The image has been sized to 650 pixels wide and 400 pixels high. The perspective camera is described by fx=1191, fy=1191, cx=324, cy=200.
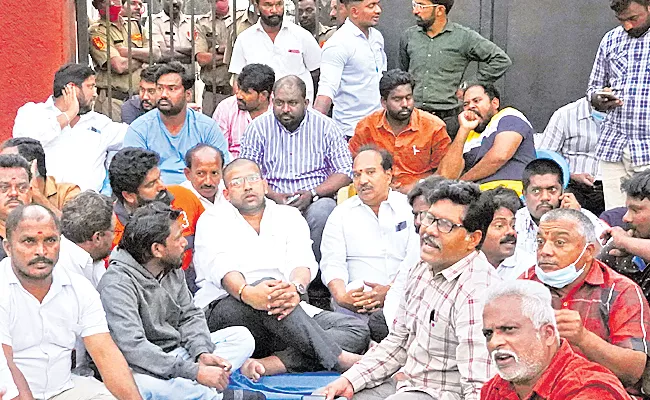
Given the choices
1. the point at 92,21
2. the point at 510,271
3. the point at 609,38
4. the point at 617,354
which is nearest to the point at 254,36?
the point at 92,21

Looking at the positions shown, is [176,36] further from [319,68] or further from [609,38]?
[609,38]

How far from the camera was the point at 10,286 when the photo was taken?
5586 mm

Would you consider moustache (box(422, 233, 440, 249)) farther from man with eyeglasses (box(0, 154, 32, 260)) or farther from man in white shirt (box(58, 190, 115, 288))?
man with eyeglasses (box(0, 154, 32, 260))

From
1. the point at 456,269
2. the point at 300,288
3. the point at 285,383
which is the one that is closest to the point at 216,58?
the point at 300,288

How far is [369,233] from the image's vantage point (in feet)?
24.3

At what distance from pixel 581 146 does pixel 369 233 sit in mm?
2055

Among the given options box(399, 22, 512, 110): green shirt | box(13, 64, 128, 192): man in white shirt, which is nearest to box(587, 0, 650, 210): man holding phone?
box(399, 22, 512, 110): green shirt

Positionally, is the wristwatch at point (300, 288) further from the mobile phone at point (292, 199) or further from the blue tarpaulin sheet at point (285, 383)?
the mobile phone at point (292, 199)

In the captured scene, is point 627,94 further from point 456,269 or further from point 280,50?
point 456,269

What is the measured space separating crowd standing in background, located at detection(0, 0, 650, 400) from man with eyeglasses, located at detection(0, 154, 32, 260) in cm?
1

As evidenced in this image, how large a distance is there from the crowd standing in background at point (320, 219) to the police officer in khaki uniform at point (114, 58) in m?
0.02

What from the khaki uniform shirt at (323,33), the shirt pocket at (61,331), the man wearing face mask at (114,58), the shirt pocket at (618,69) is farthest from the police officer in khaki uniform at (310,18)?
the shirt pocket at (61,331)

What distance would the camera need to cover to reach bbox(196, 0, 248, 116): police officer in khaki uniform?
951cm

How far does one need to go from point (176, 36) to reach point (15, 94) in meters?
1.92
